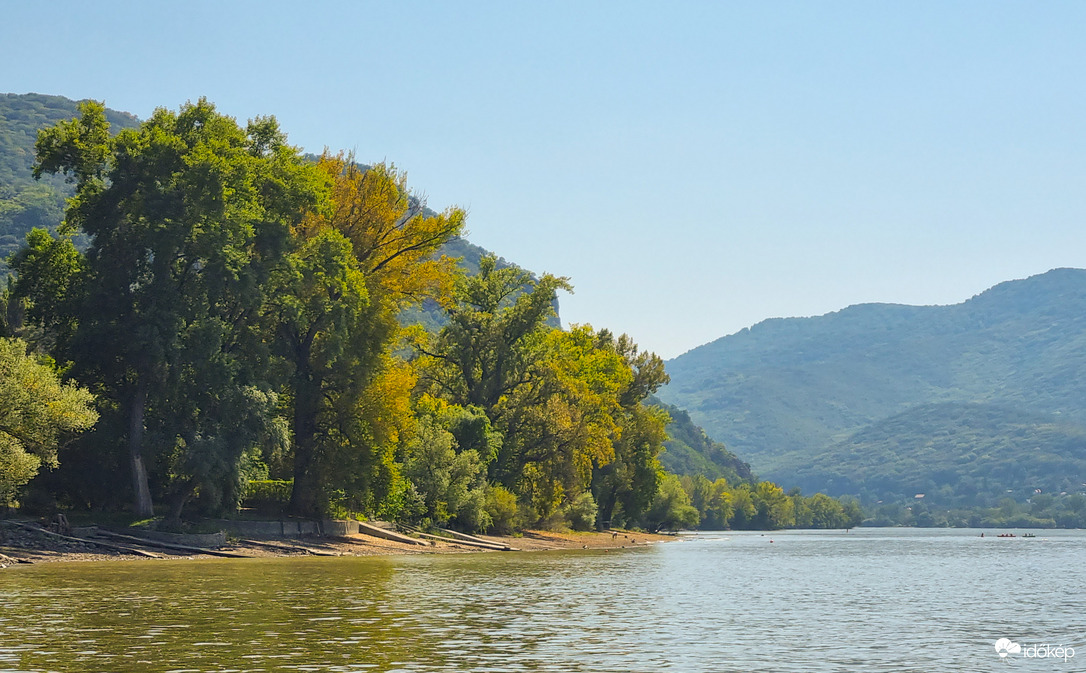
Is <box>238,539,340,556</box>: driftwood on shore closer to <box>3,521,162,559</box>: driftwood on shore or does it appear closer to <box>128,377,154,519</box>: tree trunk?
<box>128,377,154,519</box>: tree trunk

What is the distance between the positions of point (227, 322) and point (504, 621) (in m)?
38.4

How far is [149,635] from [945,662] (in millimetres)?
16079

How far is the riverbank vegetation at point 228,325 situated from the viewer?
194 ft

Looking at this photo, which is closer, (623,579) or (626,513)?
(623,579)

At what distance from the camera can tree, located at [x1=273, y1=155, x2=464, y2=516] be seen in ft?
215

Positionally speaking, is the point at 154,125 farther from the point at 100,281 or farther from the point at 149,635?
the point at 149,635

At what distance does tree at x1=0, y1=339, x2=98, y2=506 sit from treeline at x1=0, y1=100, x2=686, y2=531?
250mm

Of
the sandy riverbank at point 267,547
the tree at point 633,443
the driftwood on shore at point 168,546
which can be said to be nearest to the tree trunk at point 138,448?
the driftwood on shore at point 168,546

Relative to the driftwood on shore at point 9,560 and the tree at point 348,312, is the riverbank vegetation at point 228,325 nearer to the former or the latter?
the tree at point 348,312

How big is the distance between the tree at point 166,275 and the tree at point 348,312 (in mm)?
3526

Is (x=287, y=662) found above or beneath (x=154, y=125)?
beneath

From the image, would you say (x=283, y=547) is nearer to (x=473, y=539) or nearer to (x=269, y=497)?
(x=269, y=497)

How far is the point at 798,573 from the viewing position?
196 ft

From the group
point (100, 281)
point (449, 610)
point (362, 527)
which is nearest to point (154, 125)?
point (100, 281)
